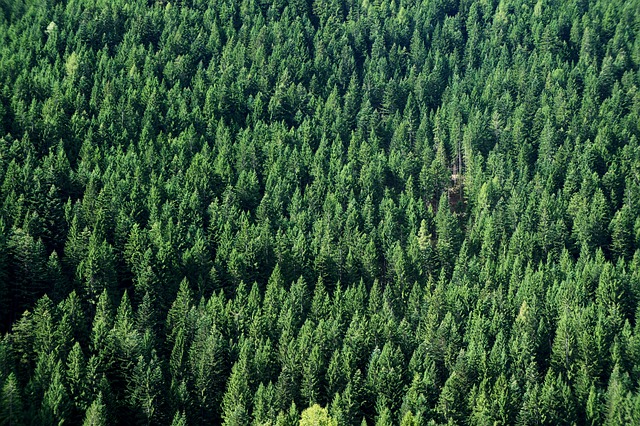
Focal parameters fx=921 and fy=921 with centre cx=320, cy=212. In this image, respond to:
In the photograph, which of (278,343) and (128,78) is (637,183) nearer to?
(278,343)

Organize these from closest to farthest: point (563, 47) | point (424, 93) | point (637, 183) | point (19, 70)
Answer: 1. point (637, 183)
2. point (19, 70)
3. point (424, 93)
4. point (563, 47)

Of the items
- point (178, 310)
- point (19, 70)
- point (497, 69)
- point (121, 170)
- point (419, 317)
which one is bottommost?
point (419, 317)

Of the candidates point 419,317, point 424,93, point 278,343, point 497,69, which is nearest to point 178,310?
point 278,343

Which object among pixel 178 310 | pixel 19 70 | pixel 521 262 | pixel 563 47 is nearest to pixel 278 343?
pixel 178 310

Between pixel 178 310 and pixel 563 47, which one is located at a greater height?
pixel 563 47

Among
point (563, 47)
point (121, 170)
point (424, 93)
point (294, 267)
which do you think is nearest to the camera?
point (294, 267)

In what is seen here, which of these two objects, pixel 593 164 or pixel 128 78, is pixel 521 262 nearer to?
pixel 593 164

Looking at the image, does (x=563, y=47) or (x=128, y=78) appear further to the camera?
(x=563, y=47)
